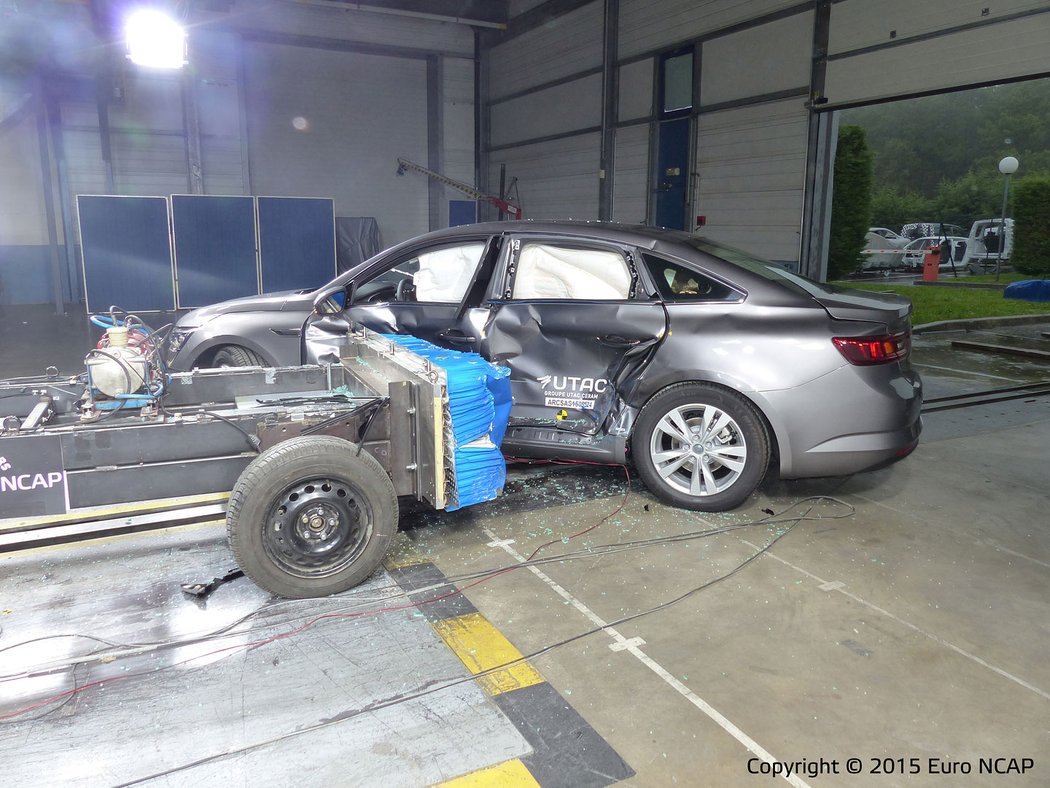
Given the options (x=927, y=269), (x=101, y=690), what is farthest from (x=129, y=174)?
(x=927, y=269)

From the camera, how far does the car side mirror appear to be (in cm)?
536

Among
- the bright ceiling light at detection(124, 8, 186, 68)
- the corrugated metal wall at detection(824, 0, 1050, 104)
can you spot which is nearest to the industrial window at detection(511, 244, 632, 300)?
the corrugated metal wall at detection(824, 0, 1050, 104)

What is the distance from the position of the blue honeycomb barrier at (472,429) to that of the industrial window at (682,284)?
1231mm

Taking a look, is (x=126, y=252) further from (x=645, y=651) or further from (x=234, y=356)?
(x=645, y=651)

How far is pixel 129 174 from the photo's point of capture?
17.5 meters

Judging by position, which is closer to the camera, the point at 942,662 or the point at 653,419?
the point at 942,662

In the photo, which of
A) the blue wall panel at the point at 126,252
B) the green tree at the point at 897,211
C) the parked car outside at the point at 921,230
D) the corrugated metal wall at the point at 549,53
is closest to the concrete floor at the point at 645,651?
the blue wall panel at the point at 126,252

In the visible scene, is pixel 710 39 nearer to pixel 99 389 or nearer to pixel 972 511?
pixel 972 511

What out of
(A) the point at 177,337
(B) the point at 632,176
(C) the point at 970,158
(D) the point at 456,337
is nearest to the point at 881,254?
(B) the point at 632,176

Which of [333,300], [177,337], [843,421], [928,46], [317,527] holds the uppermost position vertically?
[928,46]

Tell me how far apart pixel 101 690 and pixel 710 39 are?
1389cm

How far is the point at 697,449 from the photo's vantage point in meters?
4.38

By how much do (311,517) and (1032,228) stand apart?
23.5m

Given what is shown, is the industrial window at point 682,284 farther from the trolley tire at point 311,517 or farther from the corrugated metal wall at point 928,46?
the corrugated metal wall at point 928,46
